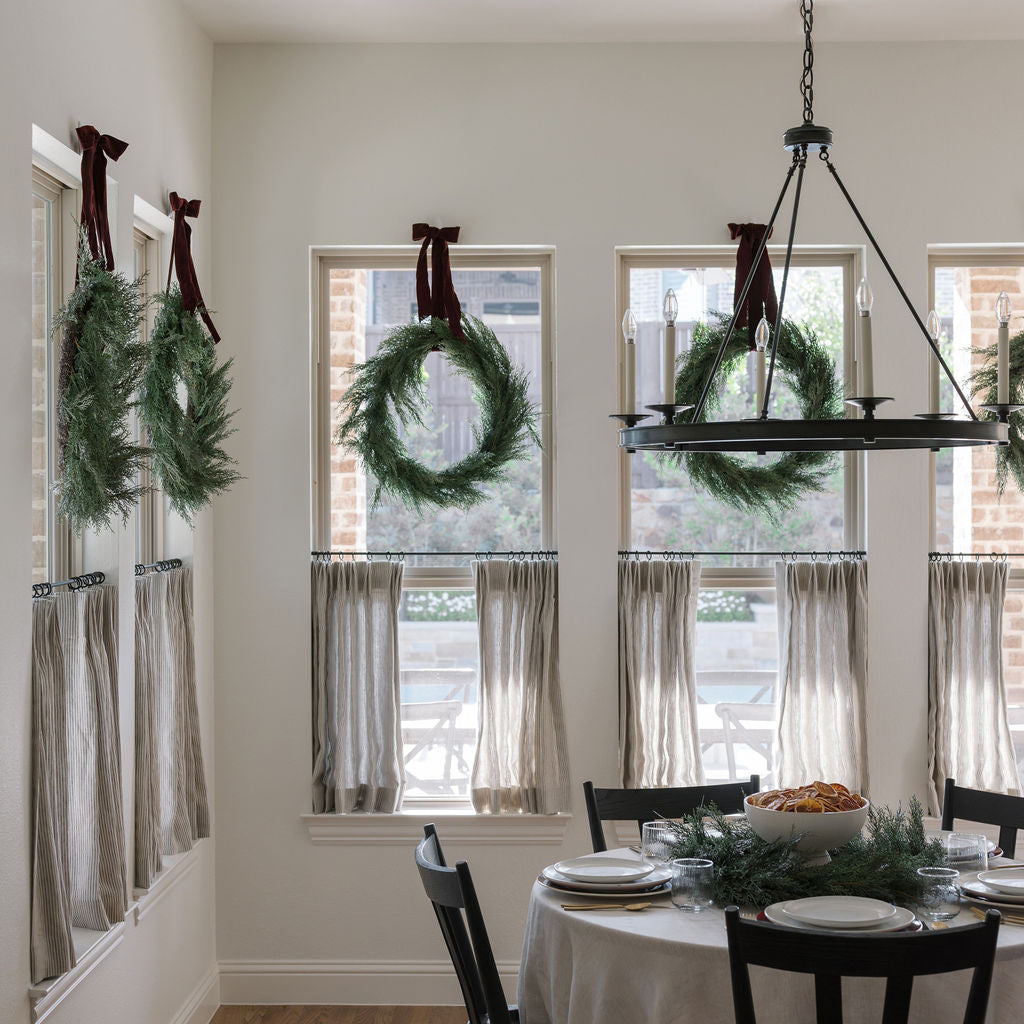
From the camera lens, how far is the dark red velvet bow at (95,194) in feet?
7.81

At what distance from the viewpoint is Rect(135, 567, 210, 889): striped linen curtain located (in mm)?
2740

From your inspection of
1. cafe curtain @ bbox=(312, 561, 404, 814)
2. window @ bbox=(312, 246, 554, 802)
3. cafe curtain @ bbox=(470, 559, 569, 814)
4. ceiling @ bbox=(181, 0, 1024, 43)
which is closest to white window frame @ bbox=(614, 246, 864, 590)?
window @ bbox=(312, 246, 554, 802)

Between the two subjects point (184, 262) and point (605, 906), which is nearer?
point (605, 906)

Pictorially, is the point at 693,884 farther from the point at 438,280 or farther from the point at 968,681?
the point at 438,280

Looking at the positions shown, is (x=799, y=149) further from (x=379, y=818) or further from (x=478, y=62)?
(x=379, y=818)

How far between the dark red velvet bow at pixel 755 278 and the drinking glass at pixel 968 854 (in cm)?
156

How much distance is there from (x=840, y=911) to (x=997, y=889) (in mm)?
384

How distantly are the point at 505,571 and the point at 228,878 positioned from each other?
4.37 ft

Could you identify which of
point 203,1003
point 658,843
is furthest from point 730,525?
point 203,1003

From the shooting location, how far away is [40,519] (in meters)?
2.45

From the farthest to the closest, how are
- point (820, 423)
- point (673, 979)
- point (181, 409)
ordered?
point (181, 409) < point (673, 979) < point (820, 423)

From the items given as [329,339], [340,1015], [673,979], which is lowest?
[340,1015]

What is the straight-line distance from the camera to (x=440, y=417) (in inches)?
141

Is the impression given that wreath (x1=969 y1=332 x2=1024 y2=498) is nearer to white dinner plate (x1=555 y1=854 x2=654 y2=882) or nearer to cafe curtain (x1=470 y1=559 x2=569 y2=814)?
cafe curtain (x1=470 y1=559 x2=569 y2=814)
